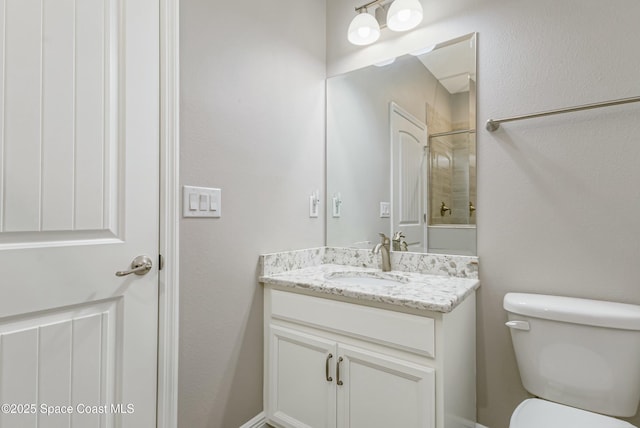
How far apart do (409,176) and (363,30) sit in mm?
820

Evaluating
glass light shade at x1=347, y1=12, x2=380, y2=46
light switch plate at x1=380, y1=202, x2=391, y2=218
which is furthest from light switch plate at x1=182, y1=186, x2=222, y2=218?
glass light shade at x1=347, y1=12, x2=380, y2=46

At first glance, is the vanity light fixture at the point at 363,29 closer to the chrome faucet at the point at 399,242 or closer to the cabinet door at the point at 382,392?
the chrome faucet at the point at 399,242

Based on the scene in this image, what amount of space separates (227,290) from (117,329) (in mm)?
425

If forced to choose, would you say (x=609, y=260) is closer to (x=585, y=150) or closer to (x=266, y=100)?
(x=585, y=150)

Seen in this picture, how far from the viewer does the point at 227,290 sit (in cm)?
139

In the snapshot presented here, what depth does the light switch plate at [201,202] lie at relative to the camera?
1230 millimetres

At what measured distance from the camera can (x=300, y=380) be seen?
1.38 metres

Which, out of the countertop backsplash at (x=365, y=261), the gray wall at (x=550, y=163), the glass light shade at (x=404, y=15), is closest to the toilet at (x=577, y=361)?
the gray wall at (x=550, y=163)

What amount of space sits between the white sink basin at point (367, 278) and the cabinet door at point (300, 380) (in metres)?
0.33

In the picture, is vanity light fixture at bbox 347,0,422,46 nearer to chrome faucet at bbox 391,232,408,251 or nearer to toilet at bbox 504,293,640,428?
chrome faucet at bbox 391,232,408,251

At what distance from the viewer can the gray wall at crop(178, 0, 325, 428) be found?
4.14 ft

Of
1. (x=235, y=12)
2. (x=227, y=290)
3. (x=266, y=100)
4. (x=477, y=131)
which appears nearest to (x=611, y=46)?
(x=477, y=131)

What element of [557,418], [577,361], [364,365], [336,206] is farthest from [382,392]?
[336,206]

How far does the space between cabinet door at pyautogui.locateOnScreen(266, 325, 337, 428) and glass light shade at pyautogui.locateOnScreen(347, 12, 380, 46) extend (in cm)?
154
